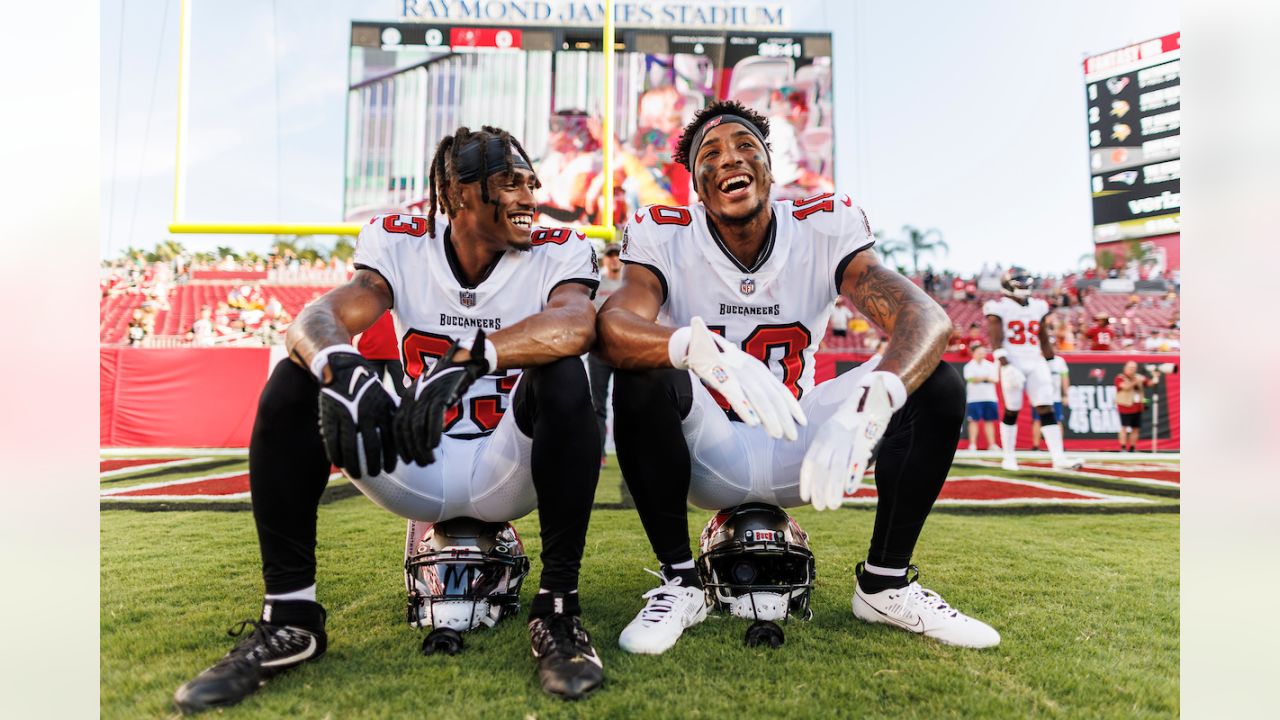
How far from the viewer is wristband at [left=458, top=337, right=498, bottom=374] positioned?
1.54m

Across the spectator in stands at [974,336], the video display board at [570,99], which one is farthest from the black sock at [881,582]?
the spectator in stands at [974,336]

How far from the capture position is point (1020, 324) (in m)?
6.50

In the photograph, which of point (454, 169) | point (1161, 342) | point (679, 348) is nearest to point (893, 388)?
point (679, 348)

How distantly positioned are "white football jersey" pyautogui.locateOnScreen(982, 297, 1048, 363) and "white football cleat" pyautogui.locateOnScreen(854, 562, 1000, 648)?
5.26 metres

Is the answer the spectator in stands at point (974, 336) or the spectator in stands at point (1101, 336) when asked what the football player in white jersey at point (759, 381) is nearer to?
the spectator in stands at point (974, 336)

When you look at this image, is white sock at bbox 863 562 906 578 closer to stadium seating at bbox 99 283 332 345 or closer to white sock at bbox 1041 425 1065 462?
white sock at bbox 1041 425 1065 462

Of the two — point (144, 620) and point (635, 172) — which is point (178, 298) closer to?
point (635, 172)

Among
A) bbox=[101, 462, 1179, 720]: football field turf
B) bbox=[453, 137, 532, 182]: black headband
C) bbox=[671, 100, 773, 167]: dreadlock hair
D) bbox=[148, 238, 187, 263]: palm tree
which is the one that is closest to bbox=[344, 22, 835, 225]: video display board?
bbox=[671, 100, 773, 167]: dreadlock hair

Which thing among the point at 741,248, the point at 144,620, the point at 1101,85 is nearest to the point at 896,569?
the point at 741,248

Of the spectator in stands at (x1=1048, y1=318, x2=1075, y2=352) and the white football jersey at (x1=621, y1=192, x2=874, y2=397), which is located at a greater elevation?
the spectator in stands at (x1=1048, y1=318, x2=1075, y2=352)

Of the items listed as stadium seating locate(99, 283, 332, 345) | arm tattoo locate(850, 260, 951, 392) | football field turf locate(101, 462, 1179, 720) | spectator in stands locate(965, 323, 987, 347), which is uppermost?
stadium seating locate(99, 283, 332, 345)

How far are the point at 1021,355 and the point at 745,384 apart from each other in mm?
5827

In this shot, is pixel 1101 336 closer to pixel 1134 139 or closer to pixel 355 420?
pixel 1134 139

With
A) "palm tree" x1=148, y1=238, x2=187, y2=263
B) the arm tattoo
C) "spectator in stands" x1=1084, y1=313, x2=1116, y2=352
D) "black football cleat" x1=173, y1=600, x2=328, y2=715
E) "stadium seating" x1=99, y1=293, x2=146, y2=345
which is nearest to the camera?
"black football cleat" x1=173, y1=600, x2=328, y2=715
